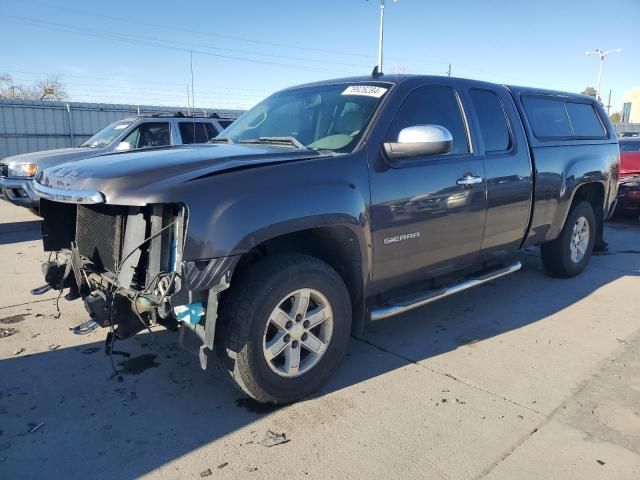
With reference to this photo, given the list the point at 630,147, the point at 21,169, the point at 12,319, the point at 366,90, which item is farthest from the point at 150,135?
the point at 630,147

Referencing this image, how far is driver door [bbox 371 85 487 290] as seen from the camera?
3.50 meters

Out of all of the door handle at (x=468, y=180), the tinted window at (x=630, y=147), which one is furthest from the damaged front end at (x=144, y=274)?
the tinted window at (x=630, y=147)

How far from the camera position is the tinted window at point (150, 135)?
9023 mm

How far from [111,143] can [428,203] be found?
267 inches

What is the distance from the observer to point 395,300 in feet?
12.6

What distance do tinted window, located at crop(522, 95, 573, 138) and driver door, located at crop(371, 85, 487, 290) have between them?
1.30 metres

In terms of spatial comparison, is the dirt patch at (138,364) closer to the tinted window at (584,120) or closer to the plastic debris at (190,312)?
the plastic debris at (190,312)

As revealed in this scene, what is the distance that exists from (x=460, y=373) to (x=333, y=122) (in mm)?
2019

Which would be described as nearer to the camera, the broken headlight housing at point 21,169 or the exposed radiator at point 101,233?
the exposed radiator at point 101,233

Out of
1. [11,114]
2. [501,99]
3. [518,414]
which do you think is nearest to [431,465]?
[518,414]

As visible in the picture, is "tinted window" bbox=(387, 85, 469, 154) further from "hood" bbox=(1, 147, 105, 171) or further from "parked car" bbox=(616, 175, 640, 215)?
"parked car" bbox=(616, 175, 640, 215)

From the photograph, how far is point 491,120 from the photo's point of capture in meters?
4.55

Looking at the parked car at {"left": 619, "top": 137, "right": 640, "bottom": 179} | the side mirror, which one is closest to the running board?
the side mirror

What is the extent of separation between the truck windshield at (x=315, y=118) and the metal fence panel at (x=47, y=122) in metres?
15.7
